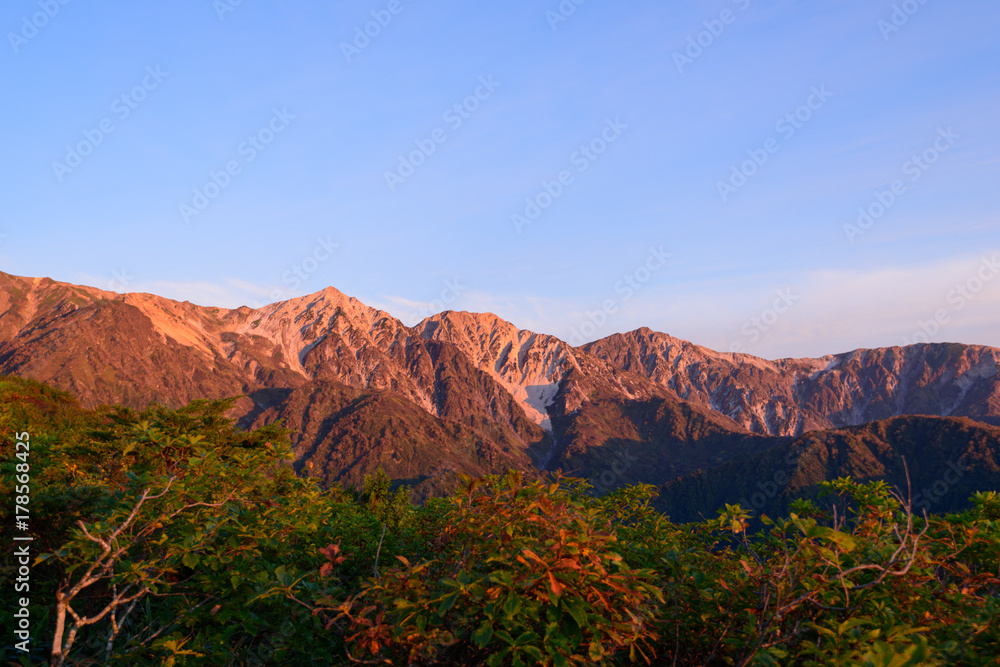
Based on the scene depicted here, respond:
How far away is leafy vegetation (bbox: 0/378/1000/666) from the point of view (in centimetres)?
428

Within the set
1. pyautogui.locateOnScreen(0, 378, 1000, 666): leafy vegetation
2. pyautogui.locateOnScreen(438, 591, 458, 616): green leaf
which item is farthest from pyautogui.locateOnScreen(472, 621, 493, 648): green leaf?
pyautogui.locateOnScreen(438, 591, 458, 616): green leaf

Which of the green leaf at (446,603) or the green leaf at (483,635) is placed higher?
the green leaf at (446,603)

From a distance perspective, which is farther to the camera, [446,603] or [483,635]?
[446,603]

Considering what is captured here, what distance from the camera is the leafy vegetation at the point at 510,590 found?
4.28 meters

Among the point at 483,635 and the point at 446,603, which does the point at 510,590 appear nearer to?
the point at 483,635

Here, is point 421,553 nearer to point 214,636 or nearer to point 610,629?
point 214,636

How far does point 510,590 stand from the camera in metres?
4.28

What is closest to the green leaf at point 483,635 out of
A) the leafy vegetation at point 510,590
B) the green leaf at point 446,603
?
the leafy vegetation at point 510,590

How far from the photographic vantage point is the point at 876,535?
6078mm

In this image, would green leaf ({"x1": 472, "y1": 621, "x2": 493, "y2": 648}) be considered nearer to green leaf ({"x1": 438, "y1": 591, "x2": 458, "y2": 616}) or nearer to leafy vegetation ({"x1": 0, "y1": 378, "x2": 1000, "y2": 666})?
leafy vegetation ({"x1": 0, "y1": 378, "x2": 1000, "y2": 666})

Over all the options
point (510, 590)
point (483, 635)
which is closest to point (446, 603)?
point (483, 635)

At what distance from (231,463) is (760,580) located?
866 cm

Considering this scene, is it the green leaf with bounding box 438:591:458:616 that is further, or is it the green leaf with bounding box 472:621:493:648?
the green leaf with bounding box 438:591:458:616

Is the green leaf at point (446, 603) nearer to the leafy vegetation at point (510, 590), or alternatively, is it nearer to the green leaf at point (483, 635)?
the leafy vegetation at point (510, 590)
